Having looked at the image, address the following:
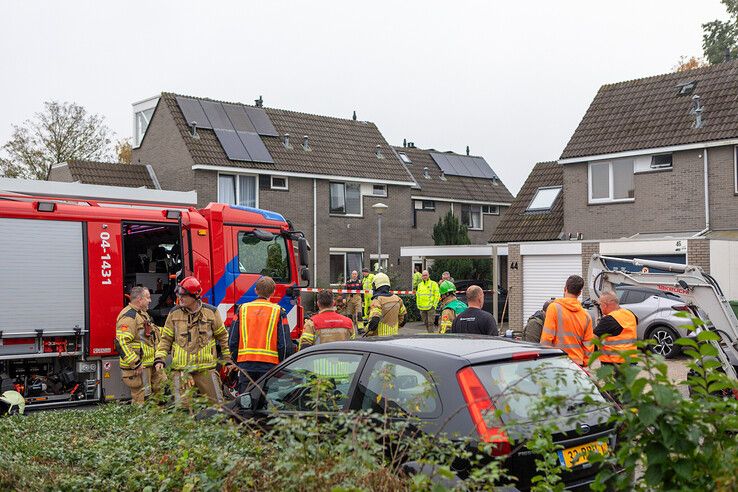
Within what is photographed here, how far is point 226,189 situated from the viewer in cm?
2897

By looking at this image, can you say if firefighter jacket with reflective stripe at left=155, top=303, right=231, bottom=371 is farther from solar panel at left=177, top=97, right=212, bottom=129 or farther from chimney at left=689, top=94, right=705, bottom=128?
solar panel at left=177, top=97, right=212, bottom=129

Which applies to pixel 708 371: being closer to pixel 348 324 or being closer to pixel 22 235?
pixel 348 324

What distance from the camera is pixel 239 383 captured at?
29.5 feet

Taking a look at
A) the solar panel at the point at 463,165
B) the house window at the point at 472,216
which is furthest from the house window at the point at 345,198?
the solar panel at the point at 463,165

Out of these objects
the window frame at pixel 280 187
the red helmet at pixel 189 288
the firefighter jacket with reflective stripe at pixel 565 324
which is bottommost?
the firefighter jacket with reflective stripe at pixel 565 324

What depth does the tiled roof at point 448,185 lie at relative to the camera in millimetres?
37844

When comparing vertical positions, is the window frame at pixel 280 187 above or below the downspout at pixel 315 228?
above

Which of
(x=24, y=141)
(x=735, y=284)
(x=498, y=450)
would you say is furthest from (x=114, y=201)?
(x=24, y=141)

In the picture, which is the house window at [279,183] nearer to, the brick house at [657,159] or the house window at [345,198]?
the house window at [345,198]

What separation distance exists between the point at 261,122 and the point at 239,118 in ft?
3.24

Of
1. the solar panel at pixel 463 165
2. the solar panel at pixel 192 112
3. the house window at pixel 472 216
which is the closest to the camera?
the solar panel at pixel 192 112

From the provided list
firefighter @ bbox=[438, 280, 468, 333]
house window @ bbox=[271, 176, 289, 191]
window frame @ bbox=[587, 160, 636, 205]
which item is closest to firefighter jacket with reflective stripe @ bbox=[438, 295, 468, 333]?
firefighter @ bbox=[438, 280, 468, 333]

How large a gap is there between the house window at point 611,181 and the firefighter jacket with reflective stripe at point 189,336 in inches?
730

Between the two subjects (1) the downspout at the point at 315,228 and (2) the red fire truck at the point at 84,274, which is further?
(1) the downspout at the point at 315,228
